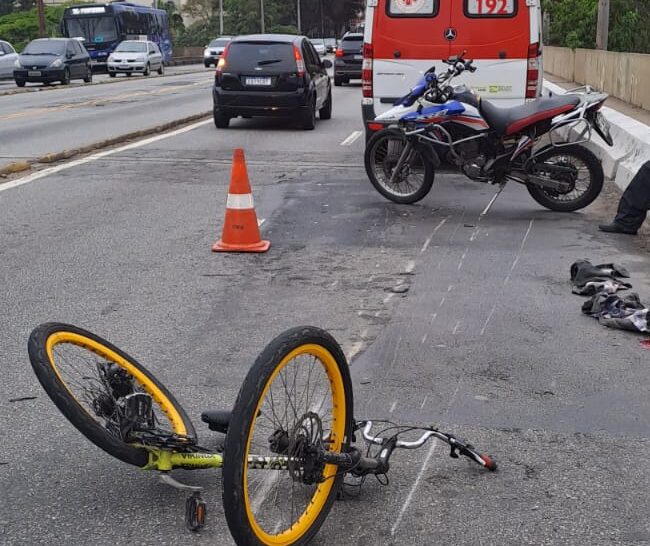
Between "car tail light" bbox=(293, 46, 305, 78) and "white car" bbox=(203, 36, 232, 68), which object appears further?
"white car" bbox=(203, 36, 232, 68)

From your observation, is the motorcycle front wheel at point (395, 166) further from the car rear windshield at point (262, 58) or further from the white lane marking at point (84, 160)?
the car rear windshield at point (262, 58)

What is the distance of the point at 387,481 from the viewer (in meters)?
3.96

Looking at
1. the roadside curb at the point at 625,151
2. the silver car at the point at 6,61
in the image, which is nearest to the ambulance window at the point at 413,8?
the roadside curb at the point at 625,151

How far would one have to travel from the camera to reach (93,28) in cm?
5156

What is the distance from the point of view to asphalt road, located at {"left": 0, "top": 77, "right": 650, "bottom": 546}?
12.3ft

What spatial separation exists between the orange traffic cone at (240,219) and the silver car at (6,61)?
1351 inches

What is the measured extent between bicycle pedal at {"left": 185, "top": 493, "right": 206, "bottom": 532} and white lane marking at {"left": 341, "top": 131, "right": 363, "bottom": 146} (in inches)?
528

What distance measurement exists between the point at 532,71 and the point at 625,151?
5.01ft

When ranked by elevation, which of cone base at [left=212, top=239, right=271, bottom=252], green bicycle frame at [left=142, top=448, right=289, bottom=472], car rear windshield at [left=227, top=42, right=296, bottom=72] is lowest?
cone base at [left=212, top=239, right=271, bottom=252]

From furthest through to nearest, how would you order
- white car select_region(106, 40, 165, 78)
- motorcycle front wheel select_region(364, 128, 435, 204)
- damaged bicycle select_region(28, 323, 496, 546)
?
white car select_region(106, 40, 165, 78)
motorcycle front wheel select_region(364, 128, 435, 204)
damaged bicycle select_region(28, 323, 496, 546)

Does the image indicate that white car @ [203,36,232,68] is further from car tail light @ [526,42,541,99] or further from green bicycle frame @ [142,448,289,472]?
green bicycle frame @ [142,448,289,472]

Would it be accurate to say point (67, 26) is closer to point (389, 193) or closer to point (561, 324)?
point (389, 193)

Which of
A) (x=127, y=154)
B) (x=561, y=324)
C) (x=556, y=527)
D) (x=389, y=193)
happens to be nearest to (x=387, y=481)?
(x=556, y=527)

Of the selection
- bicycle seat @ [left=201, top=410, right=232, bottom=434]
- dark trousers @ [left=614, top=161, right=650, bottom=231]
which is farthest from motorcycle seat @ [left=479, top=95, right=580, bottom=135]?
bicycle seat @ [left=201, top=410, right=232, bottom=434]
